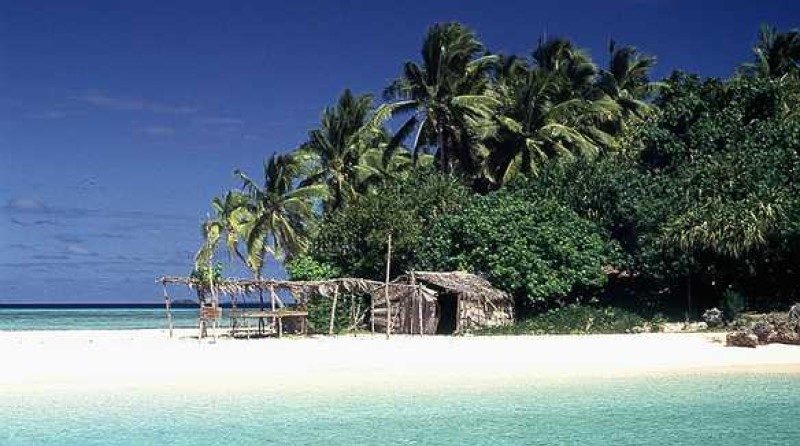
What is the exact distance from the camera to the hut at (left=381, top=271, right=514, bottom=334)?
987 inches

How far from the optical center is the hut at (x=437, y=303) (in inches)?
987

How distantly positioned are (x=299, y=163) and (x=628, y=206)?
495 inches

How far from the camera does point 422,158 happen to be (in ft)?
125

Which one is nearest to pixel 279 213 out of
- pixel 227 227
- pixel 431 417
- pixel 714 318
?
pixel 227 227

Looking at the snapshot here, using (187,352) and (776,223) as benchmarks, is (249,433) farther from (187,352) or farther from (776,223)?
(776,223)

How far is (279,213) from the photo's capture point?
3409 cm

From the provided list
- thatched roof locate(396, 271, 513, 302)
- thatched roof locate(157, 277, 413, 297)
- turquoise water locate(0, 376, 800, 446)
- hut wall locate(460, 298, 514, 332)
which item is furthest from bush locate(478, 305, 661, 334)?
turquoise water locate(0, 376, 800, 446)

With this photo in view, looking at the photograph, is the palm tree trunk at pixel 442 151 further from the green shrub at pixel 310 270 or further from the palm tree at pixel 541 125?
the green shrub at pixel 310 270

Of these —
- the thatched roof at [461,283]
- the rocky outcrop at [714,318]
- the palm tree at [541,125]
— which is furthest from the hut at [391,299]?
the palm tree at [541,125]

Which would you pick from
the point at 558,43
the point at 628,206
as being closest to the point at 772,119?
the point at 628,206

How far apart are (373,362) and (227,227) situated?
56.8 feet

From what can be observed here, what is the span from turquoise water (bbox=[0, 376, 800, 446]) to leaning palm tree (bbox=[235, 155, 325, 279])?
61.6 feet

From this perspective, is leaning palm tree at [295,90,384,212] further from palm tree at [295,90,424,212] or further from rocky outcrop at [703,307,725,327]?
rocky outcrop at [703,307,725,327]

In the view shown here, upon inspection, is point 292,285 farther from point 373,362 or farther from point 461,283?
point 373,362
